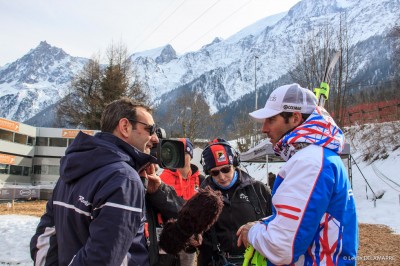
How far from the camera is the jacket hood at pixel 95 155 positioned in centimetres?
191

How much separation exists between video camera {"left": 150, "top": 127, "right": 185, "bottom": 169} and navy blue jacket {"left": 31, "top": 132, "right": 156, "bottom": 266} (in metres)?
0.18

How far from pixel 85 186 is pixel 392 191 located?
16226mm

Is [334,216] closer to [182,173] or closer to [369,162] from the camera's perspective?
[182,173]

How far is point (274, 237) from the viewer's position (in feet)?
6.11

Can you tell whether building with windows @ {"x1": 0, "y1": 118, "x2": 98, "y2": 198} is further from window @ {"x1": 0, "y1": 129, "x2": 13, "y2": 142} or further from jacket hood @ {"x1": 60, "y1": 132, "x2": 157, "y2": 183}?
jacket hood @ {"x1": 60, "y1": 132, "x2": 157, "y2": 183}

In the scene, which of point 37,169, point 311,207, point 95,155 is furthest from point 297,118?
point 37,169

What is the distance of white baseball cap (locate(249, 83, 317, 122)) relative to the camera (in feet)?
7.18

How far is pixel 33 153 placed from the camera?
1825 inches

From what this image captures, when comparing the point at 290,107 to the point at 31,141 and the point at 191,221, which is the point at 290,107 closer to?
the point at 191,221

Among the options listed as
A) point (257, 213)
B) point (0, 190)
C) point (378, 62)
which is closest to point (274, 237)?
point (257, 213)

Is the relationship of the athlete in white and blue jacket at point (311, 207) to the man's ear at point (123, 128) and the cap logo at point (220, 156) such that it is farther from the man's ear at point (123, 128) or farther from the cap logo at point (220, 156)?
the cap logo at point (220, 156)

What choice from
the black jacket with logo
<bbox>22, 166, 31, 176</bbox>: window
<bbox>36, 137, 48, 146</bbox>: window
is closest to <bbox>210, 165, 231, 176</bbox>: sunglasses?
the black jacket with logo

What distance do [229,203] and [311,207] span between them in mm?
1395

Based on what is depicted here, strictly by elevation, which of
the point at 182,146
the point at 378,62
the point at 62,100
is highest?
the point at 378,62
